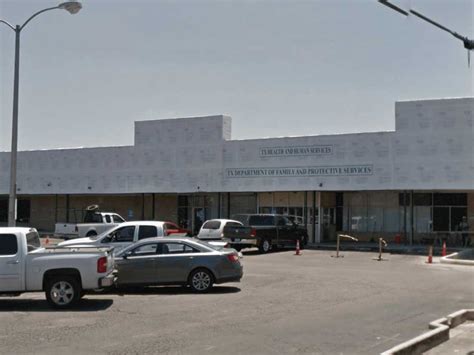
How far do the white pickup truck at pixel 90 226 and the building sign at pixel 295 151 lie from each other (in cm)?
937

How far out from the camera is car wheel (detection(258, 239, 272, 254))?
3228 cm

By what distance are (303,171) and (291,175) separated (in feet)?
2.60

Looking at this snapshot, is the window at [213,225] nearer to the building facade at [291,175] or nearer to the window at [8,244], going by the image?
the building facade at [291,175]

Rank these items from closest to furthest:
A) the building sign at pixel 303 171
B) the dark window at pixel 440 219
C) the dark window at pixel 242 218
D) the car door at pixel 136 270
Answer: the car door at pixel 136 270, the dark window at pixel 242 218, the building sign at pixel 303 171, the dark window at pixel 440 219

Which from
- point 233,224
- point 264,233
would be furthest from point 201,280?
point 264,233

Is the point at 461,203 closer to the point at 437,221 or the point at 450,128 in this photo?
the point at 437,221

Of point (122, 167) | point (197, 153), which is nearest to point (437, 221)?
point (197, 153)

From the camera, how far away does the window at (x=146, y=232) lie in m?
20.2

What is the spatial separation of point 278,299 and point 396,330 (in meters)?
4.34

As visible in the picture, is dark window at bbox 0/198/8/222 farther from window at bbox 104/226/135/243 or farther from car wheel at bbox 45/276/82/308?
car wheel at bbox 45/276/82/308

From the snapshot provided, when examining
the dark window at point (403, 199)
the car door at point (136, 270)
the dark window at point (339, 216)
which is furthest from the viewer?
the dark window at point (339, 216)

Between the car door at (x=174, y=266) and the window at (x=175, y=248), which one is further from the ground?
the window at (x=175, y=248)

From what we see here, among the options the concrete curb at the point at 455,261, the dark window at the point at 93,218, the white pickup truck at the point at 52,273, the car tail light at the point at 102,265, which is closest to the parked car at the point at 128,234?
the car tail light at the point at 102,265

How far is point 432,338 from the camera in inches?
428
